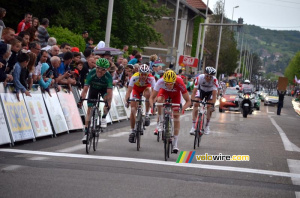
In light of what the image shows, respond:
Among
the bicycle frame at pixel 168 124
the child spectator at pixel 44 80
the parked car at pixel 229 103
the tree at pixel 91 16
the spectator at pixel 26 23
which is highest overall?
the tree at pixel 91 16

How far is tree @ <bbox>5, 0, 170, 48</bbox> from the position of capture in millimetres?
30016

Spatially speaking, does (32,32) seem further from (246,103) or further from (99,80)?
(246,103)

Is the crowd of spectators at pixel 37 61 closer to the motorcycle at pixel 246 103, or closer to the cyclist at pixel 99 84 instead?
the cyclist at pixel 99 84

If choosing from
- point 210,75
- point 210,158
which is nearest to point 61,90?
point 210,75

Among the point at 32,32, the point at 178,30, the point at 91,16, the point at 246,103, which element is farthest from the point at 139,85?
the point at 178,30

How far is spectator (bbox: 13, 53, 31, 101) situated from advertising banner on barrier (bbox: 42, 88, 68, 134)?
→ 4.71ft

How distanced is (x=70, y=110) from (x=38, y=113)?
90.3 inches

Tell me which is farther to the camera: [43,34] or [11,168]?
[43,34]

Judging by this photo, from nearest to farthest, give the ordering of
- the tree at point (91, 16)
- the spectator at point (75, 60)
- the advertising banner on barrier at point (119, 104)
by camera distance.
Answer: the spectator at point (75, 60) → the advertising banner on barrier at point (119, 104) → the tree at point (91, 16)

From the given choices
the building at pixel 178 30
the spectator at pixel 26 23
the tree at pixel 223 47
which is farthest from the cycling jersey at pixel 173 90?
the tree at pixel 223 47

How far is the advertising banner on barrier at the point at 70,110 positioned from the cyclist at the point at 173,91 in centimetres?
326

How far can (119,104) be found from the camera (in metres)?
20.9

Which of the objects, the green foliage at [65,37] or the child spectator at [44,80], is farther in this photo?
the green foliage at [65,37]

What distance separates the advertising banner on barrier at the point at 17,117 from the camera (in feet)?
38.0
